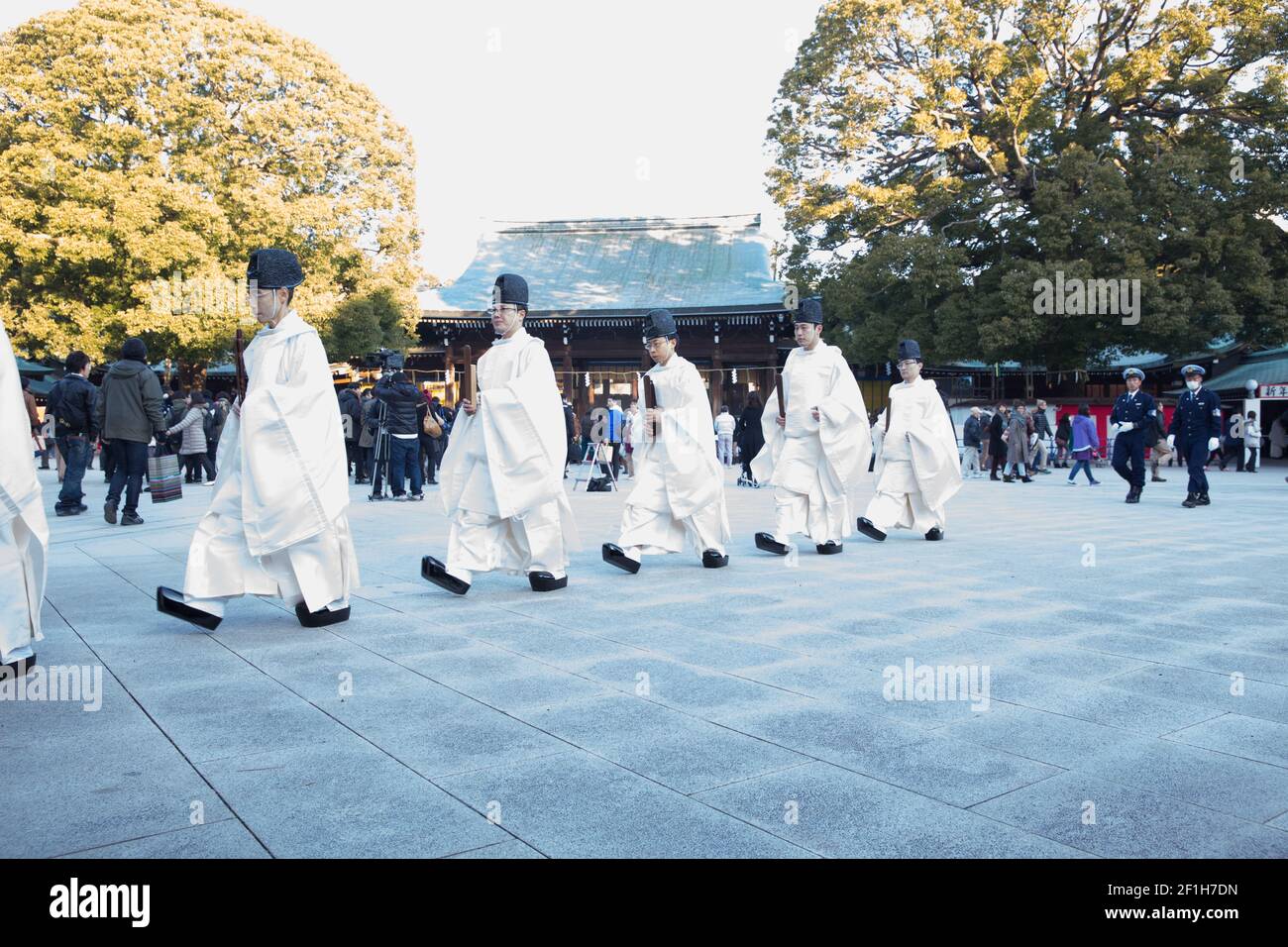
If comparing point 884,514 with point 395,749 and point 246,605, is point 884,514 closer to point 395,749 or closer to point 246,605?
point 246,605

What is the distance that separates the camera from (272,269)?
17.0ft

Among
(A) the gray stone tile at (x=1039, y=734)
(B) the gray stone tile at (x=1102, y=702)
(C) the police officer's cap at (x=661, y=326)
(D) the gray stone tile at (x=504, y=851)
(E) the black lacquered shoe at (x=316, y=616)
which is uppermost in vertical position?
(C) the police officer's cap at (x=661, y=326)

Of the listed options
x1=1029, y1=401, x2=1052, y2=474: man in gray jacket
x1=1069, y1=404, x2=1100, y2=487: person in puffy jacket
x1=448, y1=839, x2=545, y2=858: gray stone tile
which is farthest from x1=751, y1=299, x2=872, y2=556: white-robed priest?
x1=1029, y1=401, x2=1052, y2=474: man in gray jacket

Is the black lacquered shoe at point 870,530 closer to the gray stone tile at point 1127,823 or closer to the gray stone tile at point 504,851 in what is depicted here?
the gray stone tile at point 1127,823

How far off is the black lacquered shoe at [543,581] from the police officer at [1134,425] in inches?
368

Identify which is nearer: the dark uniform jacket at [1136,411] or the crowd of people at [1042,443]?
the dark uniform jacket at [1136,411]

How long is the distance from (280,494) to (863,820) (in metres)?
3.36

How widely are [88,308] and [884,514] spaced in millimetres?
17588

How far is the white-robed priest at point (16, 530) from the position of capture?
4.03 metres

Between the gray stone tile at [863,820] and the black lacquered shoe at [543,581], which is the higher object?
the black lacquered shoe at [543,581]

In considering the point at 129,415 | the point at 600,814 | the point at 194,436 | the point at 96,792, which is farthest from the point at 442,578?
the point at 194,436

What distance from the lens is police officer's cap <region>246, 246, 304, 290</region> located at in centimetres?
515

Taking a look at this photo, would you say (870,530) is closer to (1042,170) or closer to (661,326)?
(661,326)

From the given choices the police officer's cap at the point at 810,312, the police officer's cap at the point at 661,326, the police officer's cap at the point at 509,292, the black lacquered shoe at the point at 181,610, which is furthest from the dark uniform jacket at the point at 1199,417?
the black lacquered shoe at the point at 181,610
